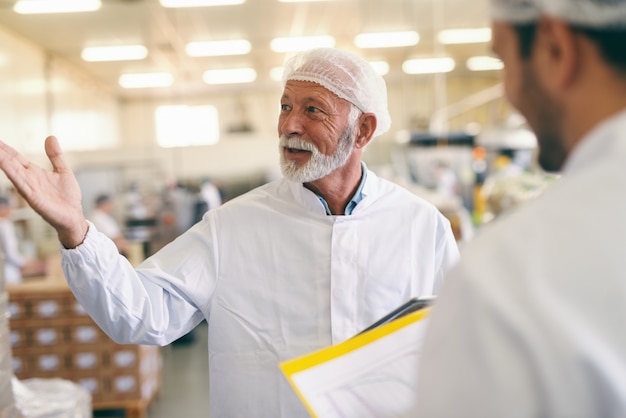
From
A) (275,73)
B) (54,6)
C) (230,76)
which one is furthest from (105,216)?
(275,73)

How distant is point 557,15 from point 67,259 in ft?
3.74

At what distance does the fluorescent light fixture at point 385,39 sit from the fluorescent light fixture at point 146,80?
179 inches

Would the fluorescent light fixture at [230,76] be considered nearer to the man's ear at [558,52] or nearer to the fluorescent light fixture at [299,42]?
the fluorescent light fixture at [299,42]

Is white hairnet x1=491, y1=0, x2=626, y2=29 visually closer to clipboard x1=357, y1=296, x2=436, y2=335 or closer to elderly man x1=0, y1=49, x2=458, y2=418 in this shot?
clipboard x1=357, y1=296, x2=436, y2=335

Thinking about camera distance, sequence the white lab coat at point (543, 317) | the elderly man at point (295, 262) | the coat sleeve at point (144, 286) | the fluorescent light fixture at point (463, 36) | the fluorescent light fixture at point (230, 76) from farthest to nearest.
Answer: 1. the fluorescent light fixture at point (230, 76)
2. the fluorescent light fixture at point (463, 36)
3. the elderly man at point (295, 262)
4. the coat sleeve at point (144, 286)
5. the white lab coat at point (543, 317)

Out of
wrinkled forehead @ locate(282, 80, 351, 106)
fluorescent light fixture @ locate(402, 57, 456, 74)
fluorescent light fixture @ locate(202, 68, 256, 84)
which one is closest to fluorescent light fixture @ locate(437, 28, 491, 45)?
fluorescent light fixture @ locate(402, 57, 456, 74)

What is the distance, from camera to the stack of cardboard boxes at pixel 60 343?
4.21 metres

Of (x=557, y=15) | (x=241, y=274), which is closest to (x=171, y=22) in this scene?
(x=241, y=274)

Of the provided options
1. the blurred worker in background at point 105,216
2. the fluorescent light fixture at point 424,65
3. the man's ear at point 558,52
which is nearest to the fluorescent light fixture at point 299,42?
the fluorescent light fixture at point 424,65

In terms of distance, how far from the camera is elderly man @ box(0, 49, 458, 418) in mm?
1589

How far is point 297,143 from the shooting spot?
1.73 m

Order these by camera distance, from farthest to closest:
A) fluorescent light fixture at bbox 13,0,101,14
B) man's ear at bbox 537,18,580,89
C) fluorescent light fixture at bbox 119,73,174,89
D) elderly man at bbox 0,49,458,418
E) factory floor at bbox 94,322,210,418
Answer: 1. fluorescent light fixture at bbox 119,73,174,89
2. fluorescent light fixture at bbox 13,0,101,14
3. factory floor at bbox 94,322,210,418
4. elderly man at bbox 0,49,458,418
5. man's ear at bbox 537,18,580,89

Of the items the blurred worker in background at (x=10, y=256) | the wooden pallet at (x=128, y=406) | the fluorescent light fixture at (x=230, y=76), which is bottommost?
the wooden pallet at (x=128, y=406)

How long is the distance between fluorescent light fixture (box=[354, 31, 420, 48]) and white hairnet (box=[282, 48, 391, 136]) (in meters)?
8.96
